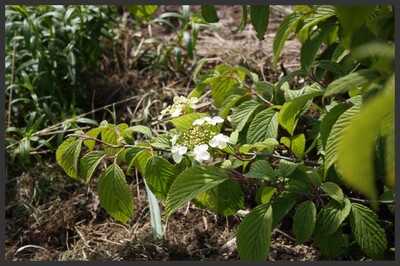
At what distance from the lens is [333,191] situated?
6.14ft

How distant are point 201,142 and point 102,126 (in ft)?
1.02

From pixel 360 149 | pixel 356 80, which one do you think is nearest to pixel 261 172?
pixel 356 80

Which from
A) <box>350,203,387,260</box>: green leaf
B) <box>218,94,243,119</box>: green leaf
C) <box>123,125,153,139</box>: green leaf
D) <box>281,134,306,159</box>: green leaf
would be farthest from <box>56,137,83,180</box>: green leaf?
<box>350,203,387,260</box>: green leaf

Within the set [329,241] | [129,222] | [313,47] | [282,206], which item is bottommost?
[129,222]

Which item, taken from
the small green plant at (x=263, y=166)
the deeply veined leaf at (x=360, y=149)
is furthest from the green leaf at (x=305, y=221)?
the deeply veined leaf at (x=360, y=149)

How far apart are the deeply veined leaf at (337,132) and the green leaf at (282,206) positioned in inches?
11.1

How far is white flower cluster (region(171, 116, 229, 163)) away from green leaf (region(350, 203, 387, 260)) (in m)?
0.41

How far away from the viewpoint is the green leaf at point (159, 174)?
194 cm

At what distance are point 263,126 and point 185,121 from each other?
0.27 metres

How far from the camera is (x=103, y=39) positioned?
3.30 m

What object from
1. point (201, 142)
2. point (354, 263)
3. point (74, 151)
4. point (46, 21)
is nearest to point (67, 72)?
point (46, 21)

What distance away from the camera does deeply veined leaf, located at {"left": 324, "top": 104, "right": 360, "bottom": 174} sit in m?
1.57

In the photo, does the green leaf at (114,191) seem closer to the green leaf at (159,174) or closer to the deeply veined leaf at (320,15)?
the green leaf at (159,174)

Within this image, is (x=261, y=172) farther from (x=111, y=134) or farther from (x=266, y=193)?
(x=111, y=134)
